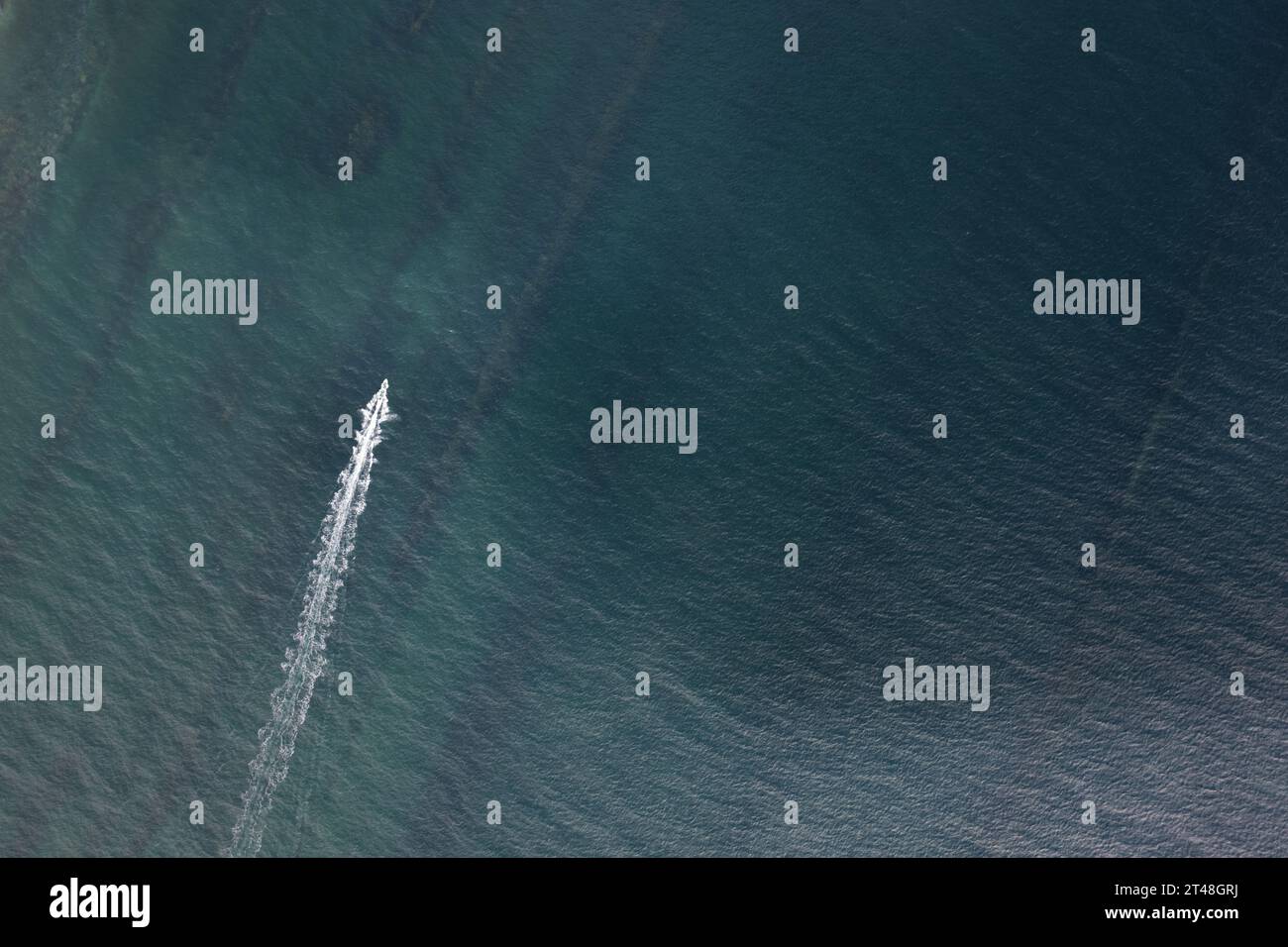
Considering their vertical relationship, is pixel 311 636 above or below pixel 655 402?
below

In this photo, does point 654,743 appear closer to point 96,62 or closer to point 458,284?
point 458,284

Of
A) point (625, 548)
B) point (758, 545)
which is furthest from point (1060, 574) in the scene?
point (625, 548)

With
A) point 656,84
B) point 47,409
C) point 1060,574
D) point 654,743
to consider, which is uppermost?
point 656,84

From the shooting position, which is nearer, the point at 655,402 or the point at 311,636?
the point at 311,636
